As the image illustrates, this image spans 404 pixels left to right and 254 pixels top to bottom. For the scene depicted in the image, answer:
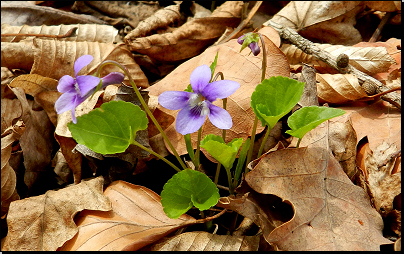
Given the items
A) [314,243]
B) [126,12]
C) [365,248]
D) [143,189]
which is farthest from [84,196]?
[126,12]

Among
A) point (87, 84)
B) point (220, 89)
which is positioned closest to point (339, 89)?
point (220, 89)

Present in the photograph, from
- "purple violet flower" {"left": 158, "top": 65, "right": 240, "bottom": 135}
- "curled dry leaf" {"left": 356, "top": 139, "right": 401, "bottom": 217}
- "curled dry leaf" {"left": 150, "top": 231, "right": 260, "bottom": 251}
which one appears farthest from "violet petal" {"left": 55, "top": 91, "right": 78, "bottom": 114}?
"curled dry leaf" {"left": 356, "top": 139, "right": 401, "bottom": 217}

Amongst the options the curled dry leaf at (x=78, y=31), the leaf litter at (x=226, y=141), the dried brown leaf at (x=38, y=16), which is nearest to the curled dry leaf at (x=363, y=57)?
the leaf litter at (x=226, y=141)

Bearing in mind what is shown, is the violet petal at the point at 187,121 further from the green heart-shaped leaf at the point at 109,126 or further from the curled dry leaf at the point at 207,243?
the curled dry leaf at the point at 207,243

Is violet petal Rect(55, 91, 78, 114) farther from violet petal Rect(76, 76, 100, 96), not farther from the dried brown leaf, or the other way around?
the dried brown leaf

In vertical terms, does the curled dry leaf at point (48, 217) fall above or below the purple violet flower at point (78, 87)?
below

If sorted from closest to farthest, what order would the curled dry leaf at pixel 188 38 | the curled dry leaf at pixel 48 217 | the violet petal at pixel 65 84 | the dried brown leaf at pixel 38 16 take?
the violet petal at pixel 65 84 → the curled dry leaf at pixel 48 217 → the curled dry leaf at pixel 188 38 → the dried brown leaf at pixel 38 16

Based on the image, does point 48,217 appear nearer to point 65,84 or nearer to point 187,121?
point 65,84
